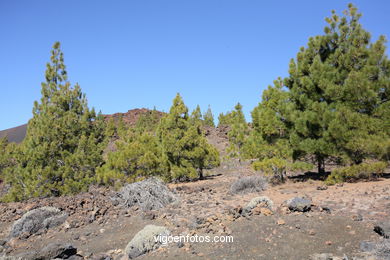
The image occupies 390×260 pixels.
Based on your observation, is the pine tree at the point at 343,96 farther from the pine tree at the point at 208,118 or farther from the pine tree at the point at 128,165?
the pine tree at the point at 208,118

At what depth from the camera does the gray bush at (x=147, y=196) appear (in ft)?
32.5

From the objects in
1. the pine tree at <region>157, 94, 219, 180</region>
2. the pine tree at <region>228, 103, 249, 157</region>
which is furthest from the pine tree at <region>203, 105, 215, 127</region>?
the pine tree at <region>157, 94, 219, 180</region>

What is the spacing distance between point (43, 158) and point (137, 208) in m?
6.79

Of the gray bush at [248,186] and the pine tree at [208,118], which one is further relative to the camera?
the pine tree at [208,118]

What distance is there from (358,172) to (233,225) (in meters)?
6.09

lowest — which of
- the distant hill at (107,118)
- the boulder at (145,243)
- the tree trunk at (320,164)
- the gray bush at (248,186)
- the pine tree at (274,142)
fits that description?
the boulder at (145,243)

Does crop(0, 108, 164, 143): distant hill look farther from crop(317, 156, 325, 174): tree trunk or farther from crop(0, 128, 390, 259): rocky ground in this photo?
crop(0, 128, 390, 259): rocky ground

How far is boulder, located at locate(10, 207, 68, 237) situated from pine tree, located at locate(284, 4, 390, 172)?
9.19m

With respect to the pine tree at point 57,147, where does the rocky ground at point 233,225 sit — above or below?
below

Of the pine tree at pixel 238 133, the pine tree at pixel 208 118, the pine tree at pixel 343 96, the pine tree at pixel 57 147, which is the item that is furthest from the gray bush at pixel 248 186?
the pine tree at pixel 208 118

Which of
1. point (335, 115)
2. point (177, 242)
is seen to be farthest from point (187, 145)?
point (177, 242)

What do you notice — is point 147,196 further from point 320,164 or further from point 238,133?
point 238,133

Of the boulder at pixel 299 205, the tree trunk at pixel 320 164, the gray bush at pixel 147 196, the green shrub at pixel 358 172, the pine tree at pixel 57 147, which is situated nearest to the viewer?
the boulder at pixel 299 205

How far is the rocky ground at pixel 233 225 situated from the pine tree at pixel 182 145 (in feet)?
17.6
